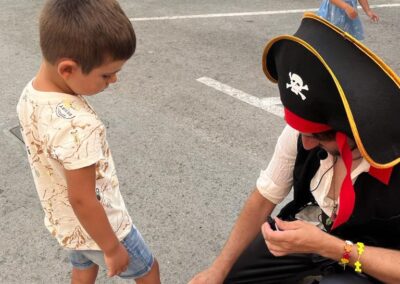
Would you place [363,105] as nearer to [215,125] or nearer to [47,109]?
[47,109]

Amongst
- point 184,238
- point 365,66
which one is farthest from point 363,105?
Result: point 184,238

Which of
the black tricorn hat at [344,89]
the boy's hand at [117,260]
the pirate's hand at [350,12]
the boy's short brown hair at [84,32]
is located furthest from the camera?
the pirate's hand at [350,12]

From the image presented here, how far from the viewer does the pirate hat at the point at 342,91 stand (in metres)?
1.34

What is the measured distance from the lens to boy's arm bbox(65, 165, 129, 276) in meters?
1.50

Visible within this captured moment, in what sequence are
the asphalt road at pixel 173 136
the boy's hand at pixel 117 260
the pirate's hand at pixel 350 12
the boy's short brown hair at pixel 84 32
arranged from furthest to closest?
the pirate's hand at pixel 350 12 → the asphalt road at pixel 173 136 → the boy's hand at pixel 117 260 → the boy's short brown hair at pixel 84 32

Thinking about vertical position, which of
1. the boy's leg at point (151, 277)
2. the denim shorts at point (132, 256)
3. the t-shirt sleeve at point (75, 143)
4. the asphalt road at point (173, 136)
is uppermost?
the t-shirt sleeve at point (75, 143)

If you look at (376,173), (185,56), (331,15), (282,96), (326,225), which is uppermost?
(282,96)

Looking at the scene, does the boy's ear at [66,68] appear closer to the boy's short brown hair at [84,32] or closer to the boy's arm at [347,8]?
the boy's short brown hair at [84,32]

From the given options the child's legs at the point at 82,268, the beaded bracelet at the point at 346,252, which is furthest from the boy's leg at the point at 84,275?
the beaded bracelet at the point at 346,252

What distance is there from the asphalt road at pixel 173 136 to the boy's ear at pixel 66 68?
124 centimetres

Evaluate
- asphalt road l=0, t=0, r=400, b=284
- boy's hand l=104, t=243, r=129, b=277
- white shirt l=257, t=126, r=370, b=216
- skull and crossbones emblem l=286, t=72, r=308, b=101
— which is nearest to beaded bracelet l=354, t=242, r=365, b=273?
white shirt l=257, t=126, r=370, b=216

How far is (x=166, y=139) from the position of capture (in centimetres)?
347

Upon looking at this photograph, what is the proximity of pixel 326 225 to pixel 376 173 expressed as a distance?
13.7 inches

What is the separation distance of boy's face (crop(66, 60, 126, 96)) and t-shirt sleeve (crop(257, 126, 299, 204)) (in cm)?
67
